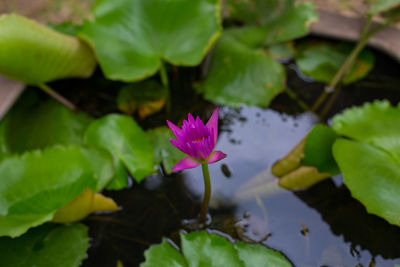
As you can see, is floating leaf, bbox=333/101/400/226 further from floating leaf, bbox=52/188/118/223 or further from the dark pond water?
floating leaf, bbox=52/188/118/223

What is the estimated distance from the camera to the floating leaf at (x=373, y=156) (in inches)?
31.1

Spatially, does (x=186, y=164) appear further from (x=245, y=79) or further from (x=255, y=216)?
(x=245, y=79)

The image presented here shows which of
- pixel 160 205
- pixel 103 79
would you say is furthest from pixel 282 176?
pixel 103 79

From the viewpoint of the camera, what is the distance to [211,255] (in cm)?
77

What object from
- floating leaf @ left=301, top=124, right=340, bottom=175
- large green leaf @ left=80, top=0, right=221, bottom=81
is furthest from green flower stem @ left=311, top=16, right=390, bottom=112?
large green leaf @ left=80, top=0, right=221, bottom=81

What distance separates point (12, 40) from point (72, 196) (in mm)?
571

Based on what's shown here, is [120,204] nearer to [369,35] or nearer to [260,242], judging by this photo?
[260,242]

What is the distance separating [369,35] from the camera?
4.29 feet

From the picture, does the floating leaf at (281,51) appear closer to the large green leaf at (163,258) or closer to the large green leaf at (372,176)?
the large green leaf at (372,176)

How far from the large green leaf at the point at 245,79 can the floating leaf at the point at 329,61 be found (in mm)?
217

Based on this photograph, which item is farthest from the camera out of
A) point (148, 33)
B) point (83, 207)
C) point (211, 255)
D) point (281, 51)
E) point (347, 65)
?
point (281, 51)

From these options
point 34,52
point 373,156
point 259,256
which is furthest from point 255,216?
point 34,52

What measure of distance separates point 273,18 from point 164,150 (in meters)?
0.85

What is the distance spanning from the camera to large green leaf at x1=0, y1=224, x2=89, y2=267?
2.83 ft
